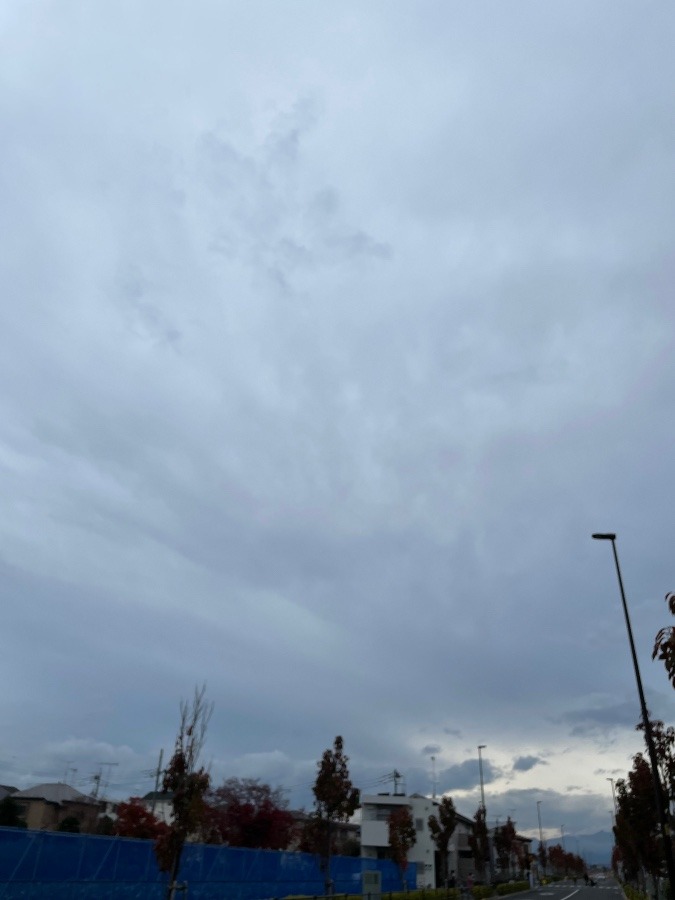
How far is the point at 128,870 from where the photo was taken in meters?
27.2

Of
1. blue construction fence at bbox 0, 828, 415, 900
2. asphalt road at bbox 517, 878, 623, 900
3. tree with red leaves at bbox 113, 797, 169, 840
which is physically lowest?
blue construction fence at bbox 0, 828, 415, 900

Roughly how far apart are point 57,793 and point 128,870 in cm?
6248

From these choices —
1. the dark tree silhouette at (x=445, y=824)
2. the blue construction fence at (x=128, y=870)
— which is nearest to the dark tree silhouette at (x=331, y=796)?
the blue construction fence at (x=128, y=870)

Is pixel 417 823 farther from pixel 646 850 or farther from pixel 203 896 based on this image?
pixel 203 896

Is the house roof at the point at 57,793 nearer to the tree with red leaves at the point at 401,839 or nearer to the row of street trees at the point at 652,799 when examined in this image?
the tree with red leaves at the point at 401,839

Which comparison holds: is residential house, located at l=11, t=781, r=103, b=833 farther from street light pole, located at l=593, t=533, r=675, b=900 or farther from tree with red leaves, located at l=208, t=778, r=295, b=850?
street light pole, located at l=593, t=533, r=675, b=900

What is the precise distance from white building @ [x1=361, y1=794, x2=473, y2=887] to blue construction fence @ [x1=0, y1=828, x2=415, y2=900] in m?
37.8

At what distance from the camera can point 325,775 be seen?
1519 inches

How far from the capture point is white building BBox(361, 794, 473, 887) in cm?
7719

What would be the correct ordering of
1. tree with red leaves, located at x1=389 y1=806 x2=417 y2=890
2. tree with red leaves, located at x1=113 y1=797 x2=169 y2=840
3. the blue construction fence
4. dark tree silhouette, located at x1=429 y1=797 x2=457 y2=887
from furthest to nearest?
dark tree silhouette, located at x1=429 y1=797 x2=457 y2=887, tree with red leaves, located at x1=389 y1=806 x2=417 y2=890, tree with red leaves, located at x1=113 y1=797 x2=169 y2=840, the blue construction fence

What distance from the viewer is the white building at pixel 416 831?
77188 millimetres

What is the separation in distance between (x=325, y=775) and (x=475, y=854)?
→ 4167 centimetres

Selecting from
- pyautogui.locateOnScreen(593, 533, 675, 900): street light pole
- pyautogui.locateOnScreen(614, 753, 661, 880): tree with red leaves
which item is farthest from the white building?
pyautogui.locateOnScreen(593, 533, 675, 900): street light pole

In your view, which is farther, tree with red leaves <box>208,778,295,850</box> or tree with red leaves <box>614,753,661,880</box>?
tree with red leaves <box>208,778,295,850</box>
